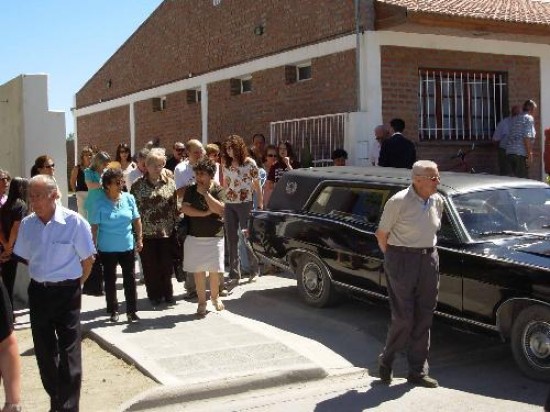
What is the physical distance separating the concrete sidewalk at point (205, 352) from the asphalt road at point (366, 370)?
0.06 meters

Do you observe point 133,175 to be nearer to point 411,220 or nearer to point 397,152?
point 397,152

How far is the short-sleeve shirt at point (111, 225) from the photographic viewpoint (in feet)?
23.9

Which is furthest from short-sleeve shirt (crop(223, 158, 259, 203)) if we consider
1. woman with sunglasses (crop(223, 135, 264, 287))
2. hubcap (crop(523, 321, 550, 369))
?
hubcap (crop(523, 321, 550, 369))

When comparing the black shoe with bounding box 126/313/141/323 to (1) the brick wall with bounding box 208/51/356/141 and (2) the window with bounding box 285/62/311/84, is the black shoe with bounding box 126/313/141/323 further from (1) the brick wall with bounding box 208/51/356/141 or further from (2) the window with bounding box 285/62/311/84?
(2) the window with bounding box 285/62/311/84

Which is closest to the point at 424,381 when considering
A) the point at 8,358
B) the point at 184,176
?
the point at 8,358

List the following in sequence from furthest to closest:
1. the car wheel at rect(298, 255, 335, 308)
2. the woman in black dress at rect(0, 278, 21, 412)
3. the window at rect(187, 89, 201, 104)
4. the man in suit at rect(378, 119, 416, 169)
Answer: the window at rect(187, 89, 201, 104), the man in suit at rect(378, 119, 416, 169), the car wheel at rect(298, 255, 335, 308), the woman in black dress at rect(0, 278, 21, 412)

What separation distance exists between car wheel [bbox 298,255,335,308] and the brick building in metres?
4.28

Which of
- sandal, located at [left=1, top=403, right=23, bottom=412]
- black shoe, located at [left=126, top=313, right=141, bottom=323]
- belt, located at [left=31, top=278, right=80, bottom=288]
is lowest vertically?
black shoe, located at [left=126, top=313, right=141, bottom=323]

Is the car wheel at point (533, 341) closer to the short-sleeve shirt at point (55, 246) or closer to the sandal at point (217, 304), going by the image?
the sandal at point (217, 304)

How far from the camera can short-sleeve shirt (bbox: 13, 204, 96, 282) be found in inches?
193

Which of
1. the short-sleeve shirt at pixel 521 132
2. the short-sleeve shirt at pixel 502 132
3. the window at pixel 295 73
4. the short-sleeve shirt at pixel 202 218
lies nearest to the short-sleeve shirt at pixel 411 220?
the short-sleeve shirt at pixel 202 218

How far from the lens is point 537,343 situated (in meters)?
5.64

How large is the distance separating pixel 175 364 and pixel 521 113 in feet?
29.3

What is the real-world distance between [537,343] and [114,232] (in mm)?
4093
